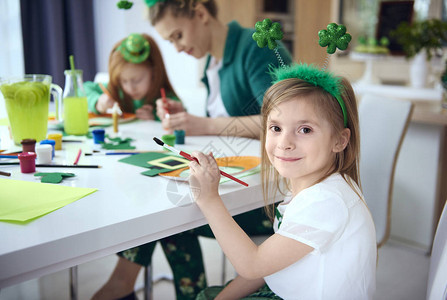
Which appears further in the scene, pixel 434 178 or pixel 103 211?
pixel 434 178

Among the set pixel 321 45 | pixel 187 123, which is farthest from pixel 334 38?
pixel 187 123

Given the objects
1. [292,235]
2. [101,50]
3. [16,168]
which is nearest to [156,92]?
[16,168]

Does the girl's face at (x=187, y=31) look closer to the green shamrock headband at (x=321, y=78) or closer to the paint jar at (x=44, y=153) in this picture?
the paint jar at (x=44, y=153)

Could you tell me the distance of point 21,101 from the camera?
1.26 meters

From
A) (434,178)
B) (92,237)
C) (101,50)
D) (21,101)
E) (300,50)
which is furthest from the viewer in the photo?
(300,50)

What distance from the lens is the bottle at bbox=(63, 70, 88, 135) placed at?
4.86 feet

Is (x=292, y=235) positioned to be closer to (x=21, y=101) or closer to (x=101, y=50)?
(x=21, y=101)

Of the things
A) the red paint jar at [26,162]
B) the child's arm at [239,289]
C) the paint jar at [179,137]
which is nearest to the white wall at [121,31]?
the paint jar at [179,137]

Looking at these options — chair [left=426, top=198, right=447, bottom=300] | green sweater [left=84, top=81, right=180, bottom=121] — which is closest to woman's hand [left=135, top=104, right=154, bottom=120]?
green sweater [left=84, top=81, right=180, bottom=121]

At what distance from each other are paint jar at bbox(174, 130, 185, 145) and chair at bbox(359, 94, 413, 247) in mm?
577

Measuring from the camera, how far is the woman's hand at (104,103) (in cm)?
181

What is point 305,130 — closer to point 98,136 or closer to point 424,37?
point 98,136

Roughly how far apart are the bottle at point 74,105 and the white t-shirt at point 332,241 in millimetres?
936

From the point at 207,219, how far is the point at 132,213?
0.48 feet
